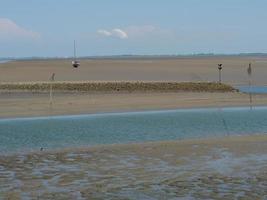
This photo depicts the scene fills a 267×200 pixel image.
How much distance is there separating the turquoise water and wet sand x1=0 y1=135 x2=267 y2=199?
207 cm

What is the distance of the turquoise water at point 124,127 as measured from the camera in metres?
18.8

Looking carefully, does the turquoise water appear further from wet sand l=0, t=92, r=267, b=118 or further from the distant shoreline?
the distant shoreline

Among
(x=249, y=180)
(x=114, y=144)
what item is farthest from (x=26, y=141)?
(x=249, y=180)

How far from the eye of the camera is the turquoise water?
1877 cm

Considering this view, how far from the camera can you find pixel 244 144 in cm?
1728

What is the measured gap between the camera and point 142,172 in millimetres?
12781

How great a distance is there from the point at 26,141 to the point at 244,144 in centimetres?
671

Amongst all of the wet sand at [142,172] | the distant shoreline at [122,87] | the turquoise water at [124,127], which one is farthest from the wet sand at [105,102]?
the wet sand at [142,172]

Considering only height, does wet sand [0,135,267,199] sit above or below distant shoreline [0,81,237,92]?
below

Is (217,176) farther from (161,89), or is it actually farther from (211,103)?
(161,89)

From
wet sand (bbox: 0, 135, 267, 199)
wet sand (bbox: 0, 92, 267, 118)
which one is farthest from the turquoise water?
wet sand (bbox: 0, 92, 267, 118)

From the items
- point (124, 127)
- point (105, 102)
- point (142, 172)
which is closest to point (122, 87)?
point (105, 102)

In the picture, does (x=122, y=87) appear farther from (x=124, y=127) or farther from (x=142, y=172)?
(x=142, y=172)

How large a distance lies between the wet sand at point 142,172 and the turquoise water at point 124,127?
6.78 ft
